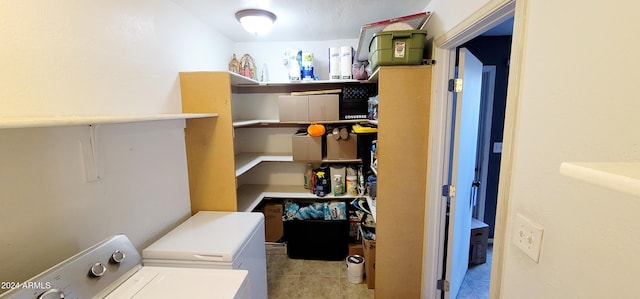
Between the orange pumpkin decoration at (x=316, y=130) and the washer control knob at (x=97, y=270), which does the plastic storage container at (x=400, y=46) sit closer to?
the orange pumpkin decoration at (x=316, y=130)

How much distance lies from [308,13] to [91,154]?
1.72 meters

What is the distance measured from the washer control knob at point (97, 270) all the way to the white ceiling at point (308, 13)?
5.67ft

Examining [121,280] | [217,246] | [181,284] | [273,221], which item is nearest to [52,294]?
[121,280]

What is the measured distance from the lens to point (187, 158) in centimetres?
190

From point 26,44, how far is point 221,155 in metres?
1.11

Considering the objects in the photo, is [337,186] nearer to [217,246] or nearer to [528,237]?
[217,246]

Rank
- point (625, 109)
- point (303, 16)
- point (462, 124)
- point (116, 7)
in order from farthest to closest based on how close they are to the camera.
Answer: point (303, 16)
point (462, 124)
point (116, 7)
point (625, 109)

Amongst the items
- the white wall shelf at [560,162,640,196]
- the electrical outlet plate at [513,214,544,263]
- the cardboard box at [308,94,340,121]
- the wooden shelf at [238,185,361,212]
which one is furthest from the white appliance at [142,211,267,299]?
the white wall shelf at [560,162,640,196]

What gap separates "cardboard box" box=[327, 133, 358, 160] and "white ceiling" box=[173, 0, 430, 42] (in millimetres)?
1060

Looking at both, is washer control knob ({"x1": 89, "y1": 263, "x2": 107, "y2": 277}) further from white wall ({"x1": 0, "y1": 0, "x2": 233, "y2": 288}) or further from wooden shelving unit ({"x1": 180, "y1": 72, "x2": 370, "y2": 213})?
wooden shelving unit ({"x1": 180, "y1": 72, "x2": 370, "y2": 213})

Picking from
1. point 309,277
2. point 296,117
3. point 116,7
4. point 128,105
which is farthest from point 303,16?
point 309,277

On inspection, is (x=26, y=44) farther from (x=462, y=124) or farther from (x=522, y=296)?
(x=462, y=124)

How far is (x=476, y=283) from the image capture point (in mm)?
2314

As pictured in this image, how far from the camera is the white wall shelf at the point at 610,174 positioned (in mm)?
311
